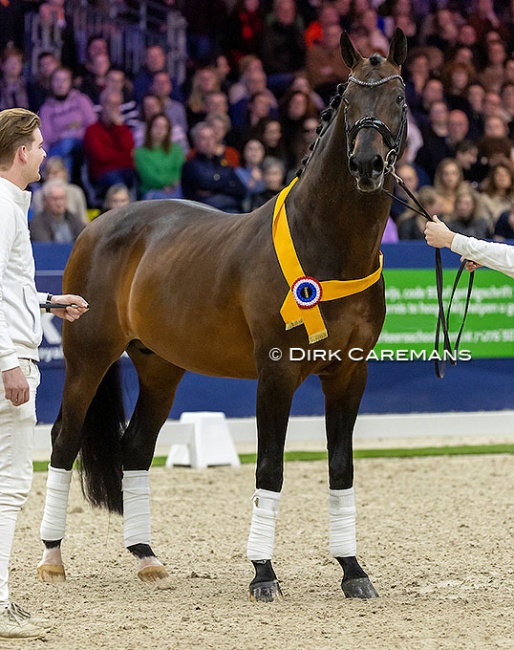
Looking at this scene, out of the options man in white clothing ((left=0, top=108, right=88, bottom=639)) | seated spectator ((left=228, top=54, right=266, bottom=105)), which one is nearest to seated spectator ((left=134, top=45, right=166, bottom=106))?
seated spectator ((left=228, top=54, right=266, bottom=105))

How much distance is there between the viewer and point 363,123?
14.9ft

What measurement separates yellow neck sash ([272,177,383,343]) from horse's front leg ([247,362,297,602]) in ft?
0.71

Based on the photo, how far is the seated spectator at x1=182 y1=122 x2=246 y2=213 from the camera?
11117mm

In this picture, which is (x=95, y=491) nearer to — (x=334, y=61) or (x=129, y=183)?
(x=129, y=183)

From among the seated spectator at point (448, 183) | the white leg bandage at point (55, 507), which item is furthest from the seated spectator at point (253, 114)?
the white leg bandage at point (55, 507)

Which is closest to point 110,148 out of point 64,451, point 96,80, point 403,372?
point 96,80

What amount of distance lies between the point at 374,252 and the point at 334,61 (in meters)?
8.41

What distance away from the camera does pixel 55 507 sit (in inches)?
220

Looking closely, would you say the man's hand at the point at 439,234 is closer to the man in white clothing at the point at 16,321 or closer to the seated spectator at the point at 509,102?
the man in white clothing at the point at 16,321

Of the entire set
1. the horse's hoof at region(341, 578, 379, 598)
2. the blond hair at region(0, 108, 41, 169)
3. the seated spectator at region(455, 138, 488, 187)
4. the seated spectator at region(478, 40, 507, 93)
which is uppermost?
the seated spectator at region(478, 40, 507, 93)

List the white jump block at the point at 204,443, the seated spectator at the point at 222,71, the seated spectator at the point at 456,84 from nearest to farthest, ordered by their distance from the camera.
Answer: the white jump block at the point at 204,443 → the seated spectator at the point at 222,71 → the seated spectator at the point at 456,84

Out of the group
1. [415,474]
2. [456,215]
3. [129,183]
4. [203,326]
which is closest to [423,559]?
[203,326]

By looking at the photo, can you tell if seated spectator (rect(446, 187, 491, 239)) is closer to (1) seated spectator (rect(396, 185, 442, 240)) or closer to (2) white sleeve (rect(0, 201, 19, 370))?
(1) seated spectator (rect(396, 185, 442, 240))

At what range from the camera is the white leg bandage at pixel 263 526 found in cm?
491
